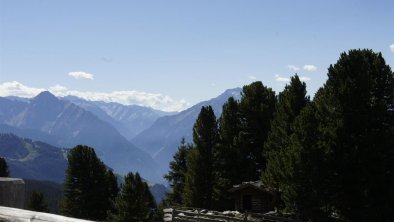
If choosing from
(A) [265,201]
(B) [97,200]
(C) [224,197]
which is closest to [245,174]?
(C) [224,197]

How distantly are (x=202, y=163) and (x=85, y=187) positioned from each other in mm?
17248

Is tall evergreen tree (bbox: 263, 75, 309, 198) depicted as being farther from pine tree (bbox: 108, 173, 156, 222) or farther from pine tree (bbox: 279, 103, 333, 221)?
pine tree (bbox: 108, 173, 156, 222)

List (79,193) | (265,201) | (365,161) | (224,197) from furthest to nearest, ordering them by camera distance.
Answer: (79,193), (224,197), (265,201), (365,161)

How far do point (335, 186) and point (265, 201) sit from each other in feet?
39.7

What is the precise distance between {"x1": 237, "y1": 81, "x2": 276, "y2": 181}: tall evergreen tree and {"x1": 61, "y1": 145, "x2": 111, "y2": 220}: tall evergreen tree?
63.9 feet

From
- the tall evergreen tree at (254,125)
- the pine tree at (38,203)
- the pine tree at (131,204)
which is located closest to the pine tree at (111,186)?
the pine tree at (38,203)

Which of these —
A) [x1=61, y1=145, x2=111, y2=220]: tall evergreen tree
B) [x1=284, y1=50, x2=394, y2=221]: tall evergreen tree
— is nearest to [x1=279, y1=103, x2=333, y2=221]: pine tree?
[x1=284, y1=50, x2=394, y2=221]: tall evergreen tree

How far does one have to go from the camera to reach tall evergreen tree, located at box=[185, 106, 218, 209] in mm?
52875

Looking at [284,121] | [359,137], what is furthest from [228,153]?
[359,137]

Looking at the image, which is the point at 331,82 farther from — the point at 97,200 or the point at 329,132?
the point at 97,200

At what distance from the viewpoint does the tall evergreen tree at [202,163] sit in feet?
173

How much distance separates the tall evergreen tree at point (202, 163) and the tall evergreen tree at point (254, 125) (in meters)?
3.77

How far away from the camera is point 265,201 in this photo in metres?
44.6

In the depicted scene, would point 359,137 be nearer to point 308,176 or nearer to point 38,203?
point 308,176
